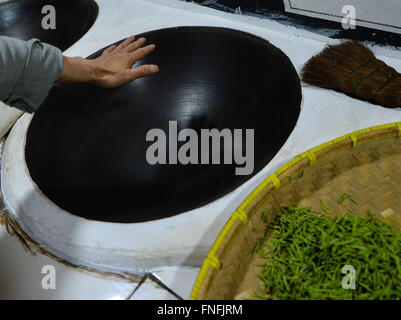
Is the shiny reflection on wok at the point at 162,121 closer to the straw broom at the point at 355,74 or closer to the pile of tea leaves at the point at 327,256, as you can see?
the straw broom at the point at 355,74

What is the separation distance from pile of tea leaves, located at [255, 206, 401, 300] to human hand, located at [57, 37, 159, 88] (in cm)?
61

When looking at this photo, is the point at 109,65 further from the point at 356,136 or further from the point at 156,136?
the point at 356,136

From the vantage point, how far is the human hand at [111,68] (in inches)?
39.1

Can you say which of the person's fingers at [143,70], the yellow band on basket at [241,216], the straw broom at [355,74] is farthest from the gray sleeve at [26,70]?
the straw broom at [355,74]

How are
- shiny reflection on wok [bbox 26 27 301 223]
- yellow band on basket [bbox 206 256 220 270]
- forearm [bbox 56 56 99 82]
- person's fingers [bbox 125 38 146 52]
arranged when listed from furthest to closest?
person's fingers [bbox 125 38 146 52] < shiny reflection on wok [bbox 26 27 301 223] < forearm [bbox 56 56 99 82] < yellow band on basket [bbox 206 256 220 270]

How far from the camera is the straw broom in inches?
40.9

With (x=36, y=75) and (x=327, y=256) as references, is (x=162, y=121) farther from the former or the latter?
(x=327, y=256)

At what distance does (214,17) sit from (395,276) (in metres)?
1.06

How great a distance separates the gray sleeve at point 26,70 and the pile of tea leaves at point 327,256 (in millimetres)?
621

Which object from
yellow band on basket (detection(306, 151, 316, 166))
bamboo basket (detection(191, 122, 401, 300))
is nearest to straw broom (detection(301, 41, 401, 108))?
bamboo basket (detection(191, 122, 401, 300))

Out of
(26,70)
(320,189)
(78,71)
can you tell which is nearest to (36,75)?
(26,70)

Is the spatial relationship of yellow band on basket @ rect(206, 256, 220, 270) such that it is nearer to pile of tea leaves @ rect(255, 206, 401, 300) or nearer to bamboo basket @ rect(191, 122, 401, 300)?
bamboo basket @ rect(191, 122, 401, 300)

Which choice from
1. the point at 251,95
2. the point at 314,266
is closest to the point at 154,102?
the point at 251,95

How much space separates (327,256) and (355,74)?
553 millimetres
